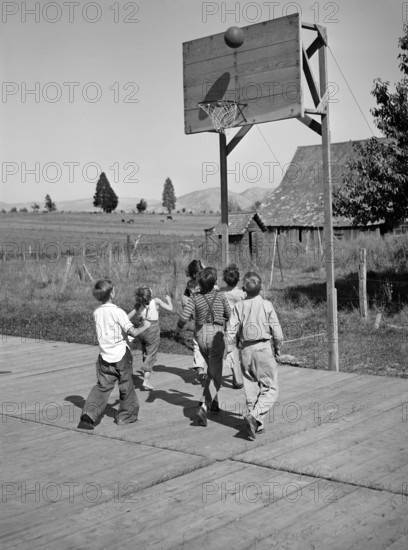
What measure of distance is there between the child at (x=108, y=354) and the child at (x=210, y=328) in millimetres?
823

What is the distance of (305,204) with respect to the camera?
43500 millimetres

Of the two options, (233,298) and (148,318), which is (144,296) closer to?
(148,318)

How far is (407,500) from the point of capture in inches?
226

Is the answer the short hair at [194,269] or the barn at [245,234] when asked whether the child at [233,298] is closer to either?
the short hair at [194,269]

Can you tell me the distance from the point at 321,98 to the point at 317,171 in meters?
36.2

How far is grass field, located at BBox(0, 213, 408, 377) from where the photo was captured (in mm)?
13000

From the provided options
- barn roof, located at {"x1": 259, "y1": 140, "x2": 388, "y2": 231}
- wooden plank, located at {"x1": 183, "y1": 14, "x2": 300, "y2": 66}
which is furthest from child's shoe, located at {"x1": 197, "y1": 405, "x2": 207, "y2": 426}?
barn roof, located at {"x1": 259, "y1": 140, "x2": 388, "y2": 231}

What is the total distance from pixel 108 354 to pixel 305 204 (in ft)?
119

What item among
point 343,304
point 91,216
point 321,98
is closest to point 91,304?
point 343,304

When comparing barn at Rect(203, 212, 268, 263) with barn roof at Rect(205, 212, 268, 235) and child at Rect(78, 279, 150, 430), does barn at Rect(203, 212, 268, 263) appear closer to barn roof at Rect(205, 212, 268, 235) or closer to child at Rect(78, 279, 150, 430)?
barn roof at Rect(205, 212, 268, 235)

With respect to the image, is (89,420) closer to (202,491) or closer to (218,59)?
(202,491)

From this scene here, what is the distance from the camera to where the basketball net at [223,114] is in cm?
1178

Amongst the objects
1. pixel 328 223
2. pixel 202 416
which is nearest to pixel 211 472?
pixel 202 416

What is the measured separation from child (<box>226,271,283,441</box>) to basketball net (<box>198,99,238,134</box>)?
15.0 ft
